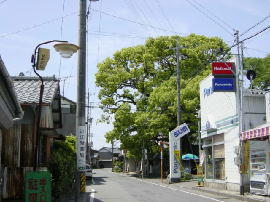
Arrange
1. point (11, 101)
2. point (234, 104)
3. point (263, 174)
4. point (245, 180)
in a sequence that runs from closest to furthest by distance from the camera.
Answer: point (11, 101) → point (263, 174) → point (245, 180) → point (234, 104)

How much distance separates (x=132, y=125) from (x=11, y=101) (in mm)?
32349

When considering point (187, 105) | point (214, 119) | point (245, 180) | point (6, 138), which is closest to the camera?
point (6, 138)

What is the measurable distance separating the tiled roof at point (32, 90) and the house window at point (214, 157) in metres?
12.0

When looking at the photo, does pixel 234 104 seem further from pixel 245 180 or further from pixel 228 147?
pixel 245 180

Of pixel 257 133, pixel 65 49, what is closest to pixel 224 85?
pixel 257 133

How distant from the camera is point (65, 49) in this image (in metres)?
11.1

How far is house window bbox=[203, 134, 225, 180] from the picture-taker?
2448 cm

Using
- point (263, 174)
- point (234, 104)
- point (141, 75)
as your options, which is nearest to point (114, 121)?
point (141, 75)

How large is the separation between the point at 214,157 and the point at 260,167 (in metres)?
6.18

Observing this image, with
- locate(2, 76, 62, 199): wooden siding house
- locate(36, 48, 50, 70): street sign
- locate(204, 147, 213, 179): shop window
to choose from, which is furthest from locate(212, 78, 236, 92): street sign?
locate(36, 48, 50, 70): street sign

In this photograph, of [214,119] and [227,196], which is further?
[214,119]

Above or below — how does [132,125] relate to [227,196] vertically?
above

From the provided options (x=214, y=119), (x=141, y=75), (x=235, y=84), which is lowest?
(x=214, y=119)

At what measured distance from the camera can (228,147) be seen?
76.2 ft
